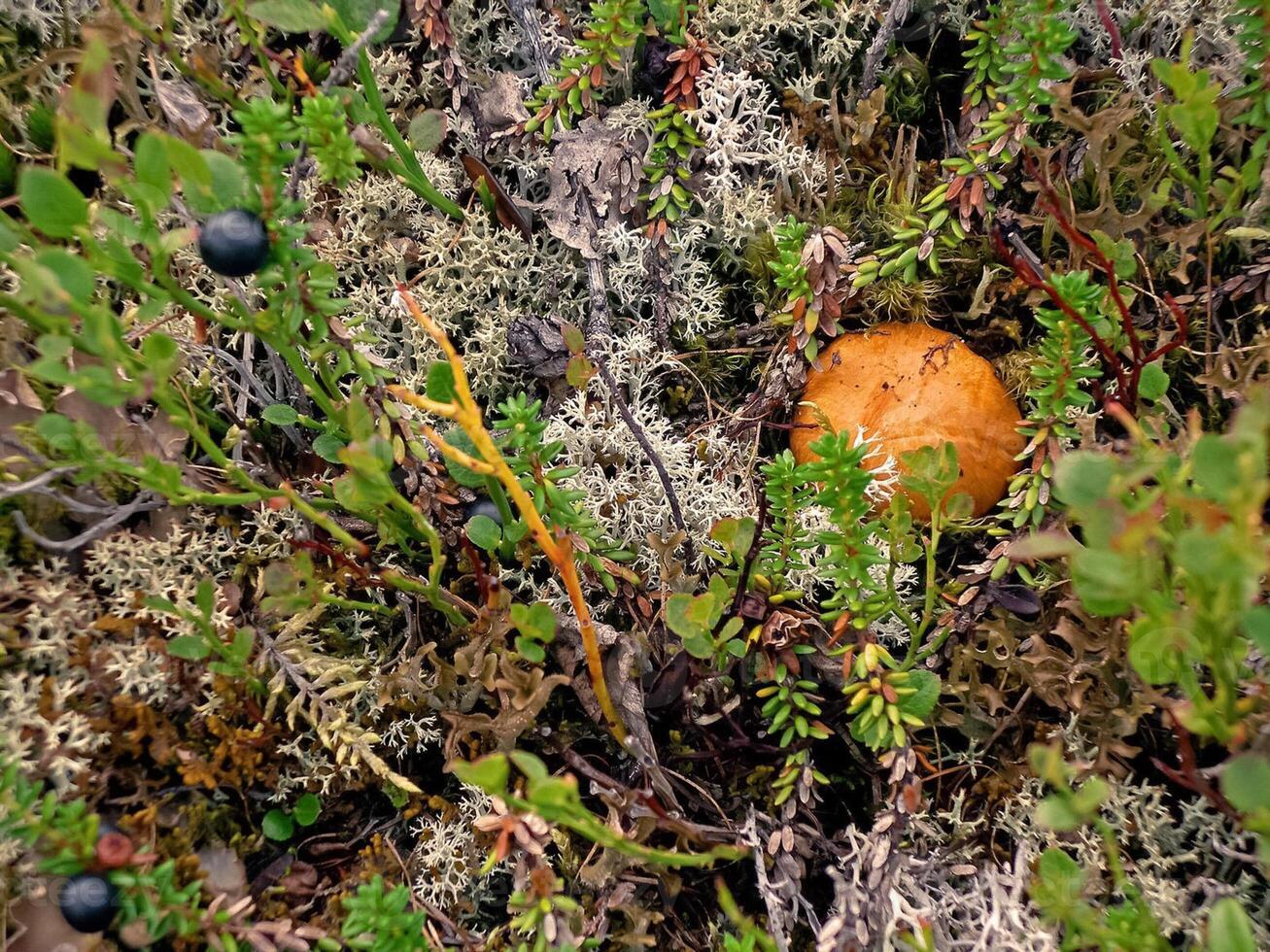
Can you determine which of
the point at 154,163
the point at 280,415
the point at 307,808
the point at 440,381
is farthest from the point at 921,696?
the point at 154,163

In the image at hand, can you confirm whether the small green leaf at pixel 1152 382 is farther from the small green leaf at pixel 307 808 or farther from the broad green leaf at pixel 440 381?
the small green leaf at pixel 307 808

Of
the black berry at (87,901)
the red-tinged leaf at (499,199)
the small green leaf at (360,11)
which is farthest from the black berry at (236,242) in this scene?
the black berry at (87,901)

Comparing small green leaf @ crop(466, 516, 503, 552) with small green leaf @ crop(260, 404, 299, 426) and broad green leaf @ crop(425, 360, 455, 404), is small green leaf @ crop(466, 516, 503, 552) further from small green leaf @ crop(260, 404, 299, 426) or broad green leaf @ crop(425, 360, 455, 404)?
small green leaf @ crop(260, 404, 299, 426)

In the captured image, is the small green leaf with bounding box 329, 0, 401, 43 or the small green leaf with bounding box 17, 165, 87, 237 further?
the small green leaf with bounding box 329, 0, 401, 43

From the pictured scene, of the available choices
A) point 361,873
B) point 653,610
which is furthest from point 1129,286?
point 361,873

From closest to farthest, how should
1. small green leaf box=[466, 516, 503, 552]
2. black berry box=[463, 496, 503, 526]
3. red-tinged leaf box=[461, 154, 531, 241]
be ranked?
small green leaf box=[466, 516, 503, 552], black berry box=[463, 496, 503, 526], red-tinged leaf box=[461, 154, 531, 241]

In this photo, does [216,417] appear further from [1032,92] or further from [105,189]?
[1032,92]

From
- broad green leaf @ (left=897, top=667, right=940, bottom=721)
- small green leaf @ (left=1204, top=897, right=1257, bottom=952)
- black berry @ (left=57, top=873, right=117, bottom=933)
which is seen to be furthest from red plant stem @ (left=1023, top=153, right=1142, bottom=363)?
black berry @ (left=57, top=873, right=117, bottom=933)
